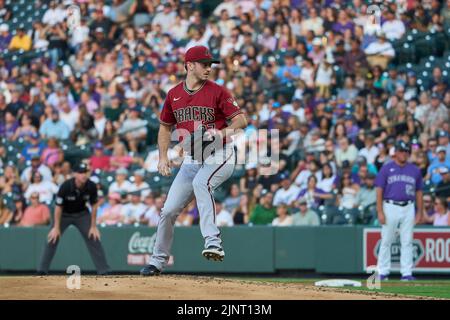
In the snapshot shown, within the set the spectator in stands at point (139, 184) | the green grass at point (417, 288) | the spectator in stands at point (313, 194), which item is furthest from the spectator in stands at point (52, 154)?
the green grass at point (417, 288)

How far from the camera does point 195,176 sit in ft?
36.6

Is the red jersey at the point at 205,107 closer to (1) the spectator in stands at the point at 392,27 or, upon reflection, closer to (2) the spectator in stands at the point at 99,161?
(2) the spectator in stands at the point at 99,161

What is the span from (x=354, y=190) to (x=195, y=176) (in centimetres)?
765

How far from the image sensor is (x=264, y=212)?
62.1 feet

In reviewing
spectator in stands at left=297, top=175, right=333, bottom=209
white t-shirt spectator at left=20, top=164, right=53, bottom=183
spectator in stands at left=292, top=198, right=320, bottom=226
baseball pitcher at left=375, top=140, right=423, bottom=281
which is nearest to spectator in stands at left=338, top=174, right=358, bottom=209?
spectator in stands at left=297, top=175, right=333, bottom=209

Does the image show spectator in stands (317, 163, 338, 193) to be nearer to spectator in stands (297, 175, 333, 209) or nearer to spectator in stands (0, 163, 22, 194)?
spectator in stands (297, 175, 333, 209)

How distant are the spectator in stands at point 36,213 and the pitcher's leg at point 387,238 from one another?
653 centimetres

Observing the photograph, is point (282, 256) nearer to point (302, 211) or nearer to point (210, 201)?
point (302, 211)

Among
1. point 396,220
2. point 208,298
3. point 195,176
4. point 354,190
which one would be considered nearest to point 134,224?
point 354,190

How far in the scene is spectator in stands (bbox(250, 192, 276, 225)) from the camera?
1886 centimetres

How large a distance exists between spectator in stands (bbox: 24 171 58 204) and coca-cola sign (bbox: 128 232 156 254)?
1.97 meters

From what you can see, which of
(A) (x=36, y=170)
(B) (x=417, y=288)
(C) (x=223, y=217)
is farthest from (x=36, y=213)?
(B) (x=417, y=288)

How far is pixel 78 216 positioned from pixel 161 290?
614cm

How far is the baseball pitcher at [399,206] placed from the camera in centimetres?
1620
